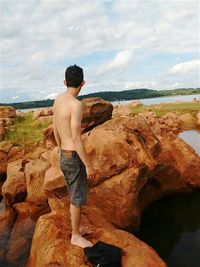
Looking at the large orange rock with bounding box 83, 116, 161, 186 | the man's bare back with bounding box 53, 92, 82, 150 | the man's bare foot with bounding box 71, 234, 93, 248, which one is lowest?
the man's bare foot with bounding box 71, 234, 93, 248

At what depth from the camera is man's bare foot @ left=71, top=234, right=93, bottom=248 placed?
386 inches

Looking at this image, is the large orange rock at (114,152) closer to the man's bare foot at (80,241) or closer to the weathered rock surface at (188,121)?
the man's bare foot at (80,241)

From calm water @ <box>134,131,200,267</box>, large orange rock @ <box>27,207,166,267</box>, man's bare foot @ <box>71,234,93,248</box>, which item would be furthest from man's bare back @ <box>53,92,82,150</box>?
calm water @ <box>134,131,200,267</box>

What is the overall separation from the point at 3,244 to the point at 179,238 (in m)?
7.12

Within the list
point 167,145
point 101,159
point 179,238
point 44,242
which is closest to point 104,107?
point 167,145

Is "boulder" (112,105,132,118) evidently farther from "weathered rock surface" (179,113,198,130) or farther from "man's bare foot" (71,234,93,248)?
"man's bare foot" (71,234,93,248)

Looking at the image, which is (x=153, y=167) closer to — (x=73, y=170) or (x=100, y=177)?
(x=100, y=177)

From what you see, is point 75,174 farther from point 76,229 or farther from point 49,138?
point 49,138

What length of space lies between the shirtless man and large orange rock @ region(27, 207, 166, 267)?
485 millimetres

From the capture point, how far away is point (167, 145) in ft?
64.4

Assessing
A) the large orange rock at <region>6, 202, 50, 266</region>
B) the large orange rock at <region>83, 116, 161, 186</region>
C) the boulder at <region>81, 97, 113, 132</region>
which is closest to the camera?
the large orange rock at <region>6, 202, 50, 266</region>

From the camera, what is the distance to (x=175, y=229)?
15.2 meters

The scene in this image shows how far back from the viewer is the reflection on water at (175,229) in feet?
42.1

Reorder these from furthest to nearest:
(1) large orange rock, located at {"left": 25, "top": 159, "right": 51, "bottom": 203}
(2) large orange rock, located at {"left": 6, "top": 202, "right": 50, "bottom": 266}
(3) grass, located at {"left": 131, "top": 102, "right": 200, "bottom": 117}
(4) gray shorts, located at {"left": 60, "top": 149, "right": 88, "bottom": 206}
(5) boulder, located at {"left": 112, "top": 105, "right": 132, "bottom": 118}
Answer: (3) grass, located at {"left": 131, "top": 102, "right": 200, "bottom": 117}, (5) boulder, located at {"left": 112, "top": 105, "right": 132, "bottom": 118}, (1) large orange rock, located at {"left": 25, "top": 159, "right": 51, "bottom": 203}, (2) large orange rock, located at {"left": 6, "top": 202, "right": 50, "bottom": 266}, (4) gray shorts, located at {"left": 60, "top": 149, "right": 88, "bottom": 206}
